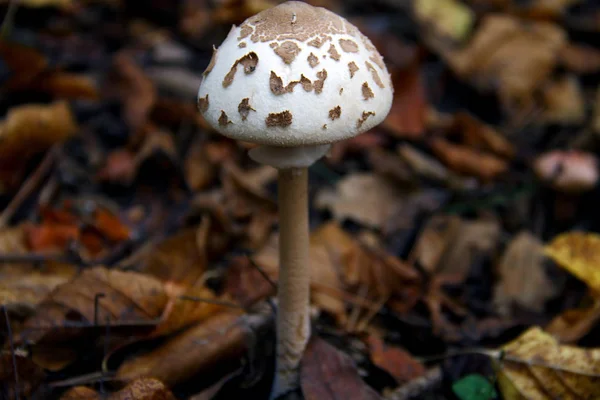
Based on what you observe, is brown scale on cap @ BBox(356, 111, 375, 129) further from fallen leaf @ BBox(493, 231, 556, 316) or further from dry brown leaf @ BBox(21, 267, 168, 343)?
fallen leaf @ BBox(493, 231, 556, 316)

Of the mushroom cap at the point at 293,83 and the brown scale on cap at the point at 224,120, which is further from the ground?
the mushroom cap at the point at 293,83

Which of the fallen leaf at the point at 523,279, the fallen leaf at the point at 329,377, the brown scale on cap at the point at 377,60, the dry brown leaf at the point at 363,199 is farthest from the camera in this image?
the dry brown leaf at the point at 363,199

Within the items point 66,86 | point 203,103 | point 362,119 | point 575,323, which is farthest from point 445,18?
point 203,103

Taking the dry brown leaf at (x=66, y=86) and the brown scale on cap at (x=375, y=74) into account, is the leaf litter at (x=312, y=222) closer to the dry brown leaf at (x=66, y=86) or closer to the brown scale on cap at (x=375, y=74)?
the dry brown leaf at (x=66, y=86)

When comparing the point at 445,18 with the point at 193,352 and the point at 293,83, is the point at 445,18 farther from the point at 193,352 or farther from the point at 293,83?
the point at 193,352

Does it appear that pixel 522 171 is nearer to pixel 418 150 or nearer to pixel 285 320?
pixel 418 150

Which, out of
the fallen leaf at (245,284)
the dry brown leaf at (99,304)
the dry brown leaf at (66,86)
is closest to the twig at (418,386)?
the fallen leaf at (245,284)

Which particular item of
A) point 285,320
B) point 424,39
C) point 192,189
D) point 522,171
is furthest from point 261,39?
point 424,39
